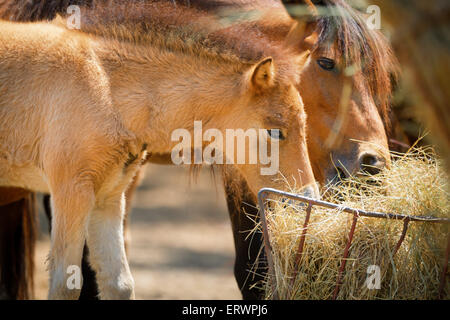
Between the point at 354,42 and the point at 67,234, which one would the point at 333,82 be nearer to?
the point at 354,42

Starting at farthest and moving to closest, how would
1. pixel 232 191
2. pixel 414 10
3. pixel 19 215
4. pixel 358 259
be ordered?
pixel 19 215, pixel 232 191, pixel 358 259, pixel 414 10

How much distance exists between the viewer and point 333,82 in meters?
3.26

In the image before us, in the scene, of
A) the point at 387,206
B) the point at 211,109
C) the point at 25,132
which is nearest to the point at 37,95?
the point at 25,132

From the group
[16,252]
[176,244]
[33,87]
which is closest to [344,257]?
[33,87]

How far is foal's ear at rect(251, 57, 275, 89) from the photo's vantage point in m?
2.62

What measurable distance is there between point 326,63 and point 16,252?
8.57 ft

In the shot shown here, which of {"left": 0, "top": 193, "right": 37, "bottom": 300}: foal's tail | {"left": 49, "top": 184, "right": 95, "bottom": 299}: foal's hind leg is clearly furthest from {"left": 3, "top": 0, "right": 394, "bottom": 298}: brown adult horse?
{"left": 0, "top": 193, "right": 37, "bottom": 300}: foal's tail

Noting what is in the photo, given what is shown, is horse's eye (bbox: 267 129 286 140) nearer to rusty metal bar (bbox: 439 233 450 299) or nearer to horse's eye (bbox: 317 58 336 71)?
horse's eye (bbox: 317 58 336 71)

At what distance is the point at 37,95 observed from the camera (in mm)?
2641

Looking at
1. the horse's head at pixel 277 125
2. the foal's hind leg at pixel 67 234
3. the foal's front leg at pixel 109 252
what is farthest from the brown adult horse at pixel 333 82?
the foal's hind leg at pixel 67 234

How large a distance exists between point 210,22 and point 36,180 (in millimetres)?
1247

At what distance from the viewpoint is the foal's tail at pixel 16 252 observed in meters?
4.05

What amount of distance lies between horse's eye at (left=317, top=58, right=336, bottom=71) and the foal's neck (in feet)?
2.22
